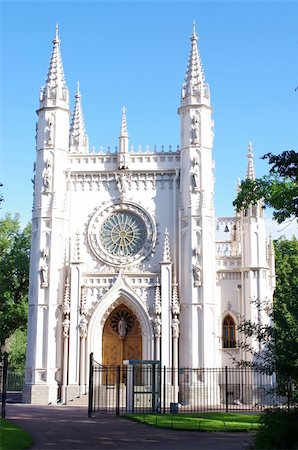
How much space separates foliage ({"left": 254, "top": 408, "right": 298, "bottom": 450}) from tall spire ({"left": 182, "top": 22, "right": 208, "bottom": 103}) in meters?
28.8

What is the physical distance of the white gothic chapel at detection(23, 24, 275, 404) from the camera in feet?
→ 128

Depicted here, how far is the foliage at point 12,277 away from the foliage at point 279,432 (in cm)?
3664

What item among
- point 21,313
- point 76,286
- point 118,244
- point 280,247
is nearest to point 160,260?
point 118,244

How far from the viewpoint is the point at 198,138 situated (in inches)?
1638

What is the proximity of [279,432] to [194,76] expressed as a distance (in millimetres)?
30894

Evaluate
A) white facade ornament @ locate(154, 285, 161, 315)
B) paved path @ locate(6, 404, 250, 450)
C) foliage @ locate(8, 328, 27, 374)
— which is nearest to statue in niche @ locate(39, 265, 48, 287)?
white facade ornament @ locate(154, 285, 161, 315)

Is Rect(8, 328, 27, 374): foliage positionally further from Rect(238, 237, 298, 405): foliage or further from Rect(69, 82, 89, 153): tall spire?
Rect(238, 237, 298, 405): foliage

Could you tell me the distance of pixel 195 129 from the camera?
4175cm

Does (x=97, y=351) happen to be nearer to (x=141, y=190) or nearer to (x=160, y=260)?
(x=160, y=260)

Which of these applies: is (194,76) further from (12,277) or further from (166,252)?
(12,277)

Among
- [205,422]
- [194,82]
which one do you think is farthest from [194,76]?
[205,422]

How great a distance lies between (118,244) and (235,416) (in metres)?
17.2

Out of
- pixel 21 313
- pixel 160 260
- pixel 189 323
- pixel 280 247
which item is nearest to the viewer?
A: pixel 189 323

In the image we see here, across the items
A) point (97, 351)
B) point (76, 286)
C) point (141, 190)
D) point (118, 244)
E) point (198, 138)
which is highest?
point (198, 138)
